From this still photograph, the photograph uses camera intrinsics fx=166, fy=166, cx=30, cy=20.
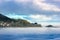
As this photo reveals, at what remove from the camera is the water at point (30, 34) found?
8.36 m

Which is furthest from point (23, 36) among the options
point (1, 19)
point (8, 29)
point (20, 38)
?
point (1, 19)

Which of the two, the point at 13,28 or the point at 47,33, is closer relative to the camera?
the point at 13,28

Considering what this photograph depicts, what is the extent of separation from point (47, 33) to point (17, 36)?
160 cm

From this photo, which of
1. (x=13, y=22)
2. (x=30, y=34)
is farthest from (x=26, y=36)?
(x=13, y=22)

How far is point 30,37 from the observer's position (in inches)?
334

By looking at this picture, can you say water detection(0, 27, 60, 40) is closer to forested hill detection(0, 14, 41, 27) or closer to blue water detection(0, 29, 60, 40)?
blue water detection(0, 29, 60, 40)

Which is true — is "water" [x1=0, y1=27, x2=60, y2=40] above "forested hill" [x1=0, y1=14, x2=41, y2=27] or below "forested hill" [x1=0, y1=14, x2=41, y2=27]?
below

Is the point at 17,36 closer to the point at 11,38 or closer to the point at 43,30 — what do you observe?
the point at 11,38

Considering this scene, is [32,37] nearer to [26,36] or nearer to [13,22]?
[26,36]

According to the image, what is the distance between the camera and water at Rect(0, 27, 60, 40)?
836cm

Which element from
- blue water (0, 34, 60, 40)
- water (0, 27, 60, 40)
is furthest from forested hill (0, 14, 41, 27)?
blue water (0, 34, 60, 40)

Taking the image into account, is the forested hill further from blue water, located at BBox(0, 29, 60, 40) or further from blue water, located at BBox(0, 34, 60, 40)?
blue water, located at BBox(0, 34, 60, 40)

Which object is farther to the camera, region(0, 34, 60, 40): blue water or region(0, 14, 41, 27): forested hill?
region(0, 34, 60, 40): blue water

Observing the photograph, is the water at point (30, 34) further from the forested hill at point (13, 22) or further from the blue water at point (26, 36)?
the forested hill at point (13, 22)
